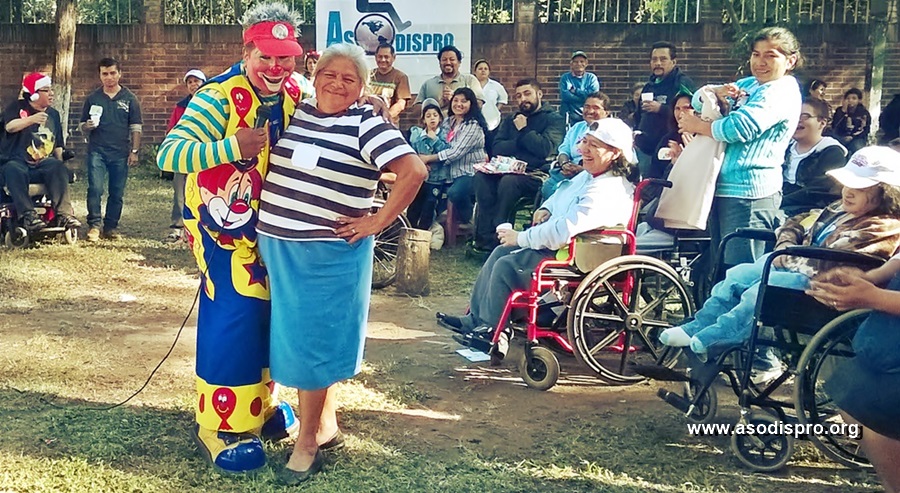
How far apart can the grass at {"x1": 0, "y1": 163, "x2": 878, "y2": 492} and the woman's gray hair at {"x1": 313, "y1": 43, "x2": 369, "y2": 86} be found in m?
1.63

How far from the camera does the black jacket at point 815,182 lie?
6.29 meters

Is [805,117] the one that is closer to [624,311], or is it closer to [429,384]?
[624,311]

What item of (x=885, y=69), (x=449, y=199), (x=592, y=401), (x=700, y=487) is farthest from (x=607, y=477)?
(x=885, y=69)

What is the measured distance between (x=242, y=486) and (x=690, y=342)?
203 cm

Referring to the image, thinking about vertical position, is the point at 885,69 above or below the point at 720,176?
above

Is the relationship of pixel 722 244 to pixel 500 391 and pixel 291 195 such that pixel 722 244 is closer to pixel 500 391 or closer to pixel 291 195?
pixel 500 391

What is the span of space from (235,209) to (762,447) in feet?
7.87

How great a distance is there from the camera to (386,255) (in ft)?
26.8

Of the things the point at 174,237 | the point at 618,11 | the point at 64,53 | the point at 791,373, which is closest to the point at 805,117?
the point at 791,373

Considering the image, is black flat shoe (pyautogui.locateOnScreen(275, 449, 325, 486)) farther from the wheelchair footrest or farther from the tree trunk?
the tree trunk

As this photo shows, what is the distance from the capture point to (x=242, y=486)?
3951 mm

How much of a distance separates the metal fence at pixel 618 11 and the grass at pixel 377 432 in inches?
374

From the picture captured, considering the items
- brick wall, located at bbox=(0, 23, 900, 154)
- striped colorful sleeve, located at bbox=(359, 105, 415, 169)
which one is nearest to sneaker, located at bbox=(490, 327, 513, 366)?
striped colorful sleeve, located at bbox=(359, 105, 415, 169)

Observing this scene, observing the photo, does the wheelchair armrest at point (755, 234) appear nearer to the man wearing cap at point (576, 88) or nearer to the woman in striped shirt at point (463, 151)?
the woman in striped shirt at point (463, 151)
